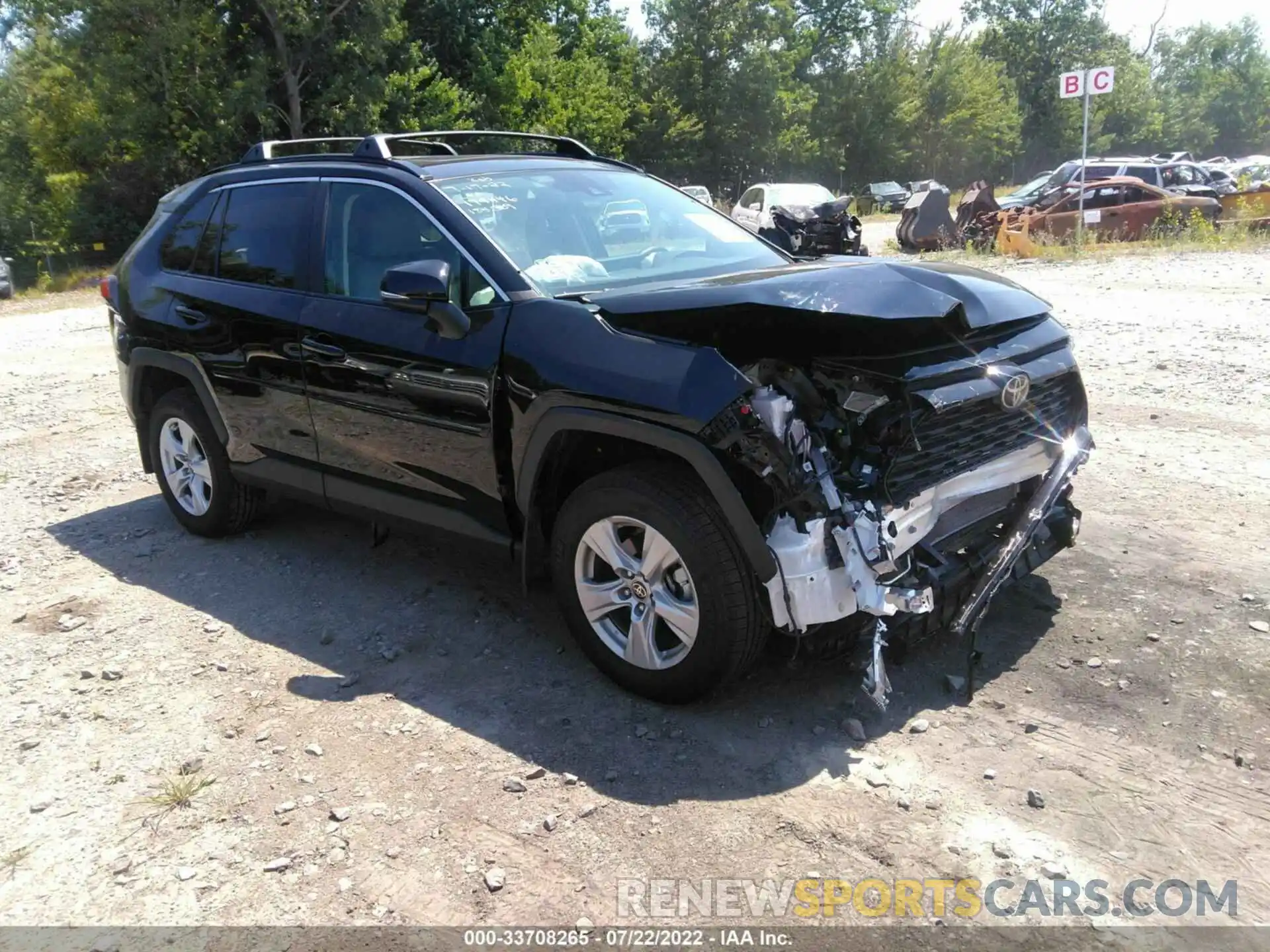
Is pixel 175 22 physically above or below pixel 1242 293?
above

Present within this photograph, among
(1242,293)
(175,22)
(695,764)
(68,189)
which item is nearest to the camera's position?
(695,764)

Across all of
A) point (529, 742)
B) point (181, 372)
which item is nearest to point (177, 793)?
point (529, 742)

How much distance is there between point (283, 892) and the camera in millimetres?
2756

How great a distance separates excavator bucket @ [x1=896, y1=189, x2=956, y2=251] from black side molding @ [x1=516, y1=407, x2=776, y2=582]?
17.9 meters

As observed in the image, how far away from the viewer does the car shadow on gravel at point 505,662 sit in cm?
329

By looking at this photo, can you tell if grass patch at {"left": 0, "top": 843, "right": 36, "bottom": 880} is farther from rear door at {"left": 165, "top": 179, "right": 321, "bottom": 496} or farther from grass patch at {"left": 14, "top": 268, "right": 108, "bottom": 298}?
grass patch at {"left": 14, "top": 268, "right": 108, "bottom": 298}

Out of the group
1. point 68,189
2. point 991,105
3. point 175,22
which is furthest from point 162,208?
point 991,105

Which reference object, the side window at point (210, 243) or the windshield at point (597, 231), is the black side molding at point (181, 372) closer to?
the side window at point (210, 243)

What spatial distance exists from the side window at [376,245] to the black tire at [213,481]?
4.45 ft

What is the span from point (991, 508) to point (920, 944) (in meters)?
1.79

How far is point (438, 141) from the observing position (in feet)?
17.5

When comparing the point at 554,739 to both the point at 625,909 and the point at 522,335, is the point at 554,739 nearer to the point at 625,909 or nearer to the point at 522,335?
the point at 625,909

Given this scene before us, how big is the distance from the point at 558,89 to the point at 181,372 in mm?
32351

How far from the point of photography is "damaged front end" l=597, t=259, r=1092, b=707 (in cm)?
305
